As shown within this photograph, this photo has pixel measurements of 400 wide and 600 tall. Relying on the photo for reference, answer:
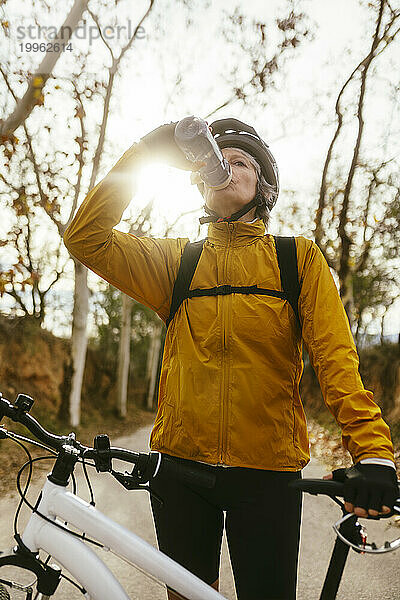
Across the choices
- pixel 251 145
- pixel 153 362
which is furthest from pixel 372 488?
pixel 153 362

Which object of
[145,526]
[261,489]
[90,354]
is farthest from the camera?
[90,354]

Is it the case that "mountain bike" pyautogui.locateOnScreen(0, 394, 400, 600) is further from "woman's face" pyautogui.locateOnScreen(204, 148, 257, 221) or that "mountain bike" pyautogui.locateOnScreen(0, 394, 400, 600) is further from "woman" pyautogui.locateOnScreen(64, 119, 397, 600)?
"woman's face" pyautogui.locateOnScreen(204, 148, 257, 221)

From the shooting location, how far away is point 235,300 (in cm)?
169

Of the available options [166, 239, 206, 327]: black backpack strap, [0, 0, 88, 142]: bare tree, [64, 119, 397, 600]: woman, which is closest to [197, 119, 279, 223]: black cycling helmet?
[166, 239, 206, 327]: black backpack strap

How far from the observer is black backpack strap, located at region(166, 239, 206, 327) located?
1.80 m

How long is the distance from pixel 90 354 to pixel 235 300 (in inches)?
721

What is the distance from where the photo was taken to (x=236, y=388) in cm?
162

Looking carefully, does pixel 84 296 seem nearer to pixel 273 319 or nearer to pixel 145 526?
pixel 145 526

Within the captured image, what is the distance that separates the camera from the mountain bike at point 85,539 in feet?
4.44

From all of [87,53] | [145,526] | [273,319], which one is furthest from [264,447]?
[87,53]

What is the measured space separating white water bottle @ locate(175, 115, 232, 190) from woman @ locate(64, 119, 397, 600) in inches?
2.0

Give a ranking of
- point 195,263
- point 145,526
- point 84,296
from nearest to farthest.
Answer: point 195,263
point 145,526
point 84,296

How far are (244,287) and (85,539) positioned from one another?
97 centimetres

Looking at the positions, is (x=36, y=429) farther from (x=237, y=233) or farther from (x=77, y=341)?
(x=77, y=341)
